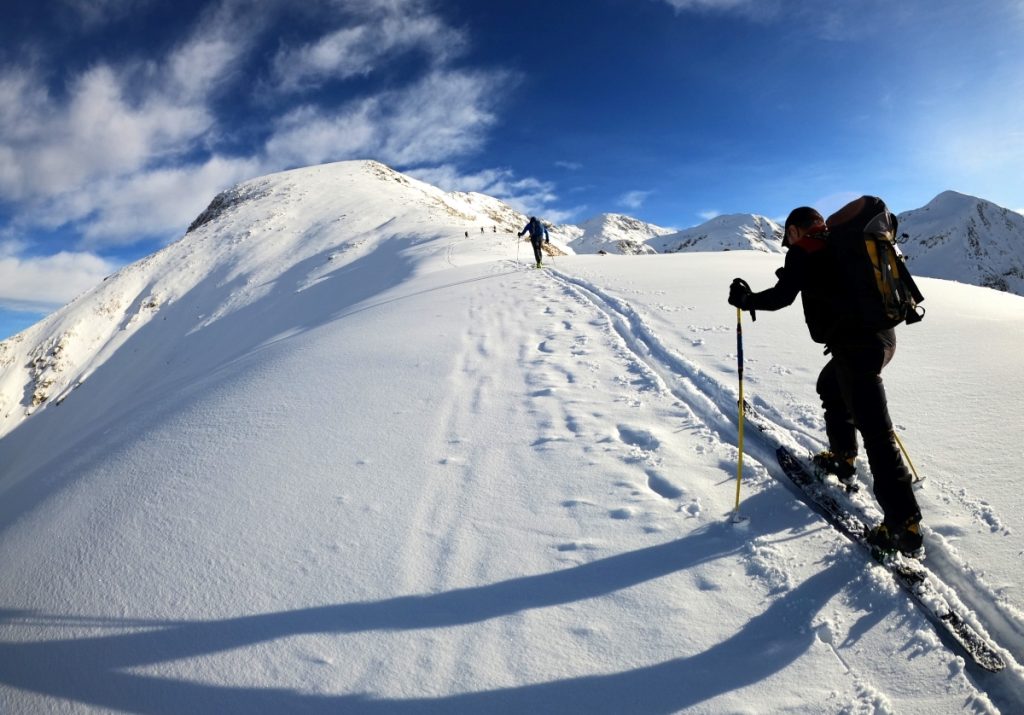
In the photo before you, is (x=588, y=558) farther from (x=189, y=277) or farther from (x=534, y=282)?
(x=189, y=277)

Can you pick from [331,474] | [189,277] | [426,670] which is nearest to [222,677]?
[426,670]

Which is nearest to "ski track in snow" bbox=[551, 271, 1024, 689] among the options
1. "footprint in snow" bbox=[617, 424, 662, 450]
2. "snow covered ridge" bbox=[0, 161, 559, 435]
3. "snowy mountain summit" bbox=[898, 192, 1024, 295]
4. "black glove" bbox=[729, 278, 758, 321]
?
"footprint in snow" bbox=[617, 424, 662, 450]

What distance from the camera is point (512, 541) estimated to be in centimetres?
341

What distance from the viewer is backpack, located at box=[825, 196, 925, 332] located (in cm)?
314

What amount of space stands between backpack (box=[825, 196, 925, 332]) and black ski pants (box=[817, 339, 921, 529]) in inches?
8.9

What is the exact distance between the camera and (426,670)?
2.54m

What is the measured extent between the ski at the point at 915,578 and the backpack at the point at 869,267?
1.39 meters

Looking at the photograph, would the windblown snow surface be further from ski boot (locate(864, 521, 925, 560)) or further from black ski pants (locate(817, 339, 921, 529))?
black ski pants (locate(817, 339, 921, 529))

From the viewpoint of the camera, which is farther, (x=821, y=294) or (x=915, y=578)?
(x=821, y=294)

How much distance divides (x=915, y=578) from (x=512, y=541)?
101 inches

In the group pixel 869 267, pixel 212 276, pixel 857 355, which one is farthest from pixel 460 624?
pixel 212 276

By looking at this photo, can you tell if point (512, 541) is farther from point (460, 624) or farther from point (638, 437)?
point (638, 437)

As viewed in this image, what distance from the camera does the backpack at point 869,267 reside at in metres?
3.14

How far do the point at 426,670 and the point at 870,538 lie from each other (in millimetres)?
3029
